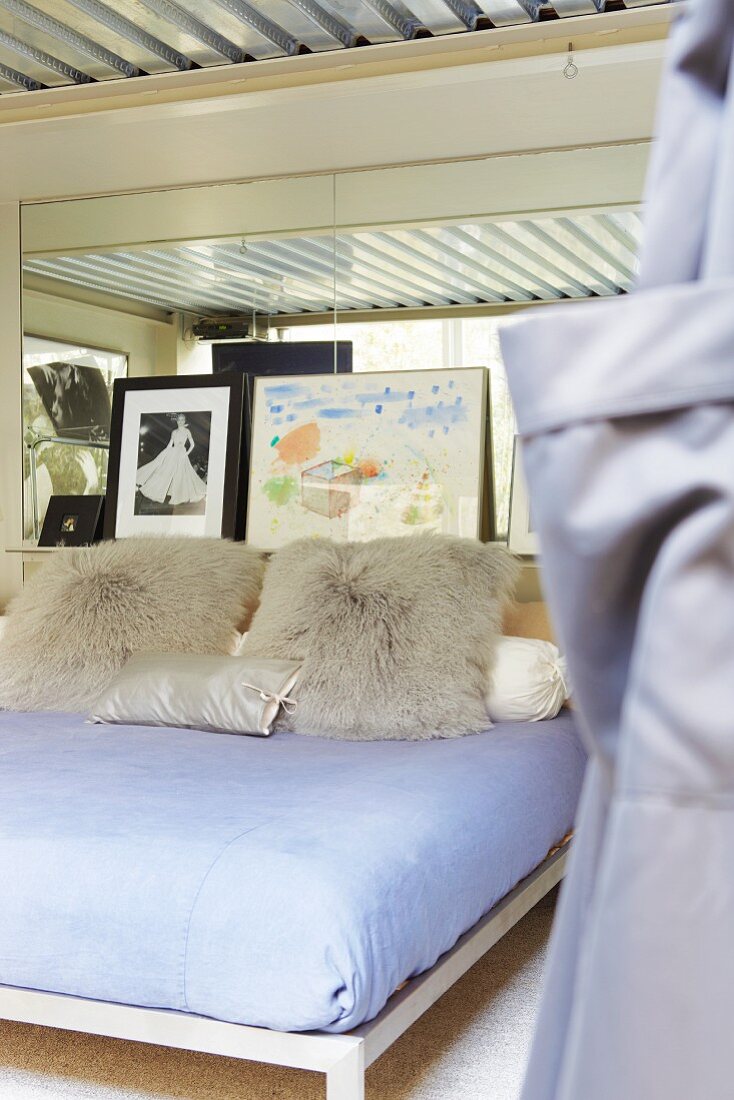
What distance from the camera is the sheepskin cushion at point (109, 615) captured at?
3.47 meters

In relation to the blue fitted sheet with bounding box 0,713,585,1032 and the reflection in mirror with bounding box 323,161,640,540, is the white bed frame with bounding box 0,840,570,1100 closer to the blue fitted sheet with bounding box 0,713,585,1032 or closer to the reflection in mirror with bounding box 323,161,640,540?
the blue fitted sheet with bounding box 0,713,585,1032

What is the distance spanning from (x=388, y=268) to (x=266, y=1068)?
2.66 m

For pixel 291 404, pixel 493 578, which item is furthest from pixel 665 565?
pixel 291 404

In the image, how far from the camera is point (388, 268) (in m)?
4.09

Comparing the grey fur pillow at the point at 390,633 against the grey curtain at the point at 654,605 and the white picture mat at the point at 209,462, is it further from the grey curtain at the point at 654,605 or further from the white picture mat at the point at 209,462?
the grey curtain at the point at 654,605

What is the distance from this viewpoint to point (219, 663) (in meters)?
3.24

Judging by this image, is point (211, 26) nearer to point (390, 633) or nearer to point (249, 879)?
point (390, 633)

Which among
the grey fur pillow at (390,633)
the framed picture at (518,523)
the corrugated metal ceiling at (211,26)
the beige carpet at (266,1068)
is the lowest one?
the beige carpet at (266,1068)

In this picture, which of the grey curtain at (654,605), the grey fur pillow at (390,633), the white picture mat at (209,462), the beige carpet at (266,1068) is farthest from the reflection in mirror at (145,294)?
the grey curtain at (654,605)

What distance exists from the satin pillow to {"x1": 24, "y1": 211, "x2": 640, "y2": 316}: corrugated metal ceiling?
1506 millimetres

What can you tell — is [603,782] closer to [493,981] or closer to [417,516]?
[493,981]

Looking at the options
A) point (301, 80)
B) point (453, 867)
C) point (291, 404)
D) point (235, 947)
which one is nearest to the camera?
point (235, 947)

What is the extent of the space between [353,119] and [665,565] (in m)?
3.41

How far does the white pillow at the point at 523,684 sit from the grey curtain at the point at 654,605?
2.61m
